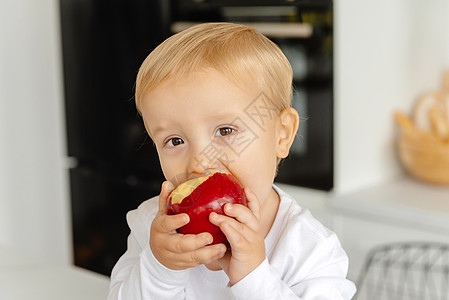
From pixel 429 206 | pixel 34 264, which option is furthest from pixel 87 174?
pixel 34 264

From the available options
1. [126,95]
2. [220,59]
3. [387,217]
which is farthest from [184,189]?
[126,95]

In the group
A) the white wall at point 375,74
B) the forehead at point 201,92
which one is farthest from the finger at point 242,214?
the white wall at point 375,74

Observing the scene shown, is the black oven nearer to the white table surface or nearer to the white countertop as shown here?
the white countertop

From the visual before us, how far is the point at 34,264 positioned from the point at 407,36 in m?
1.42

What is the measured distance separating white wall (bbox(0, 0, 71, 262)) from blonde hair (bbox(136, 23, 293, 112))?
1.63 m

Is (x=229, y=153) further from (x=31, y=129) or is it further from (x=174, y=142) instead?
(x=31, y=129)

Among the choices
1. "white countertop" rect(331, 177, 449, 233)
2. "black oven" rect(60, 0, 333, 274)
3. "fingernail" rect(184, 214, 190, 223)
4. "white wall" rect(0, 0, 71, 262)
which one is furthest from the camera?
"white wall" rect(0, 0, 71, 262)

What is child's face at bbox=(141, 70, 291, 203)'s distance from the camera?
2.00 ft

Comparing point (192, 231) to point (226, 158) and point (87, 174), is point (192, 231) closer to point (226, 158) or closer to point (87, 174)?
point (226, 158)

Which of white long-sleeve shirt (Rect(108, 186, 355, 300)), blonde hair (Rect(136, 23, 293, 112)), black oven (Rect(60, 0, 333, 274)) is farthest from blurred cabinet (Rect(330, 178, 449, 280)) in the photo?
blonde hair (Rect(136, 23, 293, 112))

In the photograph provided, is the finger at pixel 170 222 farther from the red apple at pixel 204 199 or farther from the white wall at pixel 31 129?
the white wall at pixel 31 129

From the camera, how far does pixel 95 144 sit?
225 cm

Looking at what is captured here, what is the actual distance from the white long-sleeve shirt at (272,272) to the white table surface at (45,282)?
0.07 metres

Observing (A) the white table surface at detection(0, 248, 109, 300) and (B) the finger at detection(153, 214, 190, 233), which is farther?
(A) the white table surface at detection(0, 248, 109, 300)
